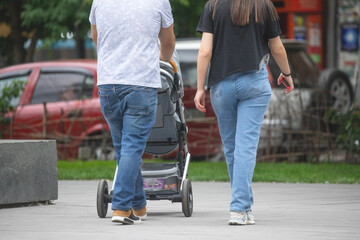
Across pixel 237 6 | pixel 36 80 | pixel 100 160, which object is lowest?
pixel 100 160

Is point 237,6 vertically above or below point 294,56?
above

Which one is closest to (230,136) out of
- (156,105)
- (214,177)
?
(156,105)

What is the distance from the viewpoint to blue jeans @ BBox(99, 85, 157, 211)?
645 centimetres

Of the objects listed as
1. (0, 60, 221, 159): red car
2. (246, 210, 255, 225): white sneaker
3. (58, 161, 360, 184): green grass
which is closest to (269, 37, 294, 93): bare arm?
(246, 210, 255, 225): white sneaker

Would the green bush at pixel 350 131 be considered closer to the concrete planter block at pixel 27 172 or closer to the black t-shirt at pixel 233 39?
the concrete planter block at pixel 27 172

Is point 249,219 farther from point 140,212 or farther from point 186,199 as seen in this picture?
point 140,212

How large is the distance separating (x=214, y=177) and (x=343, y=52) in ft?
25.5

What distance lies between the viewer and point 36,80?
1297cm

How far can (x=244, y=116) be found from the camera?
256 inches

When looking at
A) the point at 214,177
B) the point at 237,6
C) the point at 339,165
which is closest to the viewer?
the point at 237,6

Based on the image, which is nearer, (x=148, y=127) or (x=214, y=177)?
(x=148, y=127)

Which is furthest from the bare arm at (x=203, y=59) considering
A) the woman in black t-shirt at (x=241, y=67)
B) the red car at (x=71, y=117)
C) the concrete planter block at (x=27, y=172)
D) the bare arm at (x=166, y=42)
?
the red car at (x=71, y=117)

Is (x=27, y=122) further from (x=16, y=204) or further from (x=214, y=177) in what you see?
(x=16, y=204)

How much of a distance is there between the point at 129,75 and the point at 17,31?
12.3 meters
